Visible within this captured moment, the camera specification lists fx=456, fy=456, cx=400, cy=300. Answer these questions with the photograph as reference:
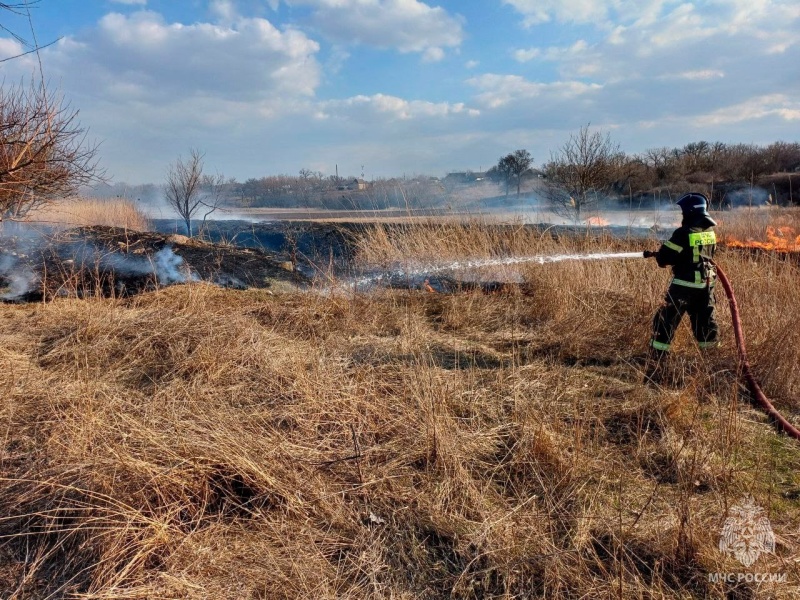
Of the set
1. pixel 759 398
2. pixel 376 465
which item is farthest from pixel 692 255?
pixel 376 465

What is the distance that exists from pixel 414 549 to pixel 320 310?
3.84 meters

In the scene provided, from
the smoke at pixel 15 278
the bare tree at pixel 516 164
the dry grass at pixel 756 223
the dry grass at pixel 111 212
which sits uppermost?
the bare tree at pixel 516 164

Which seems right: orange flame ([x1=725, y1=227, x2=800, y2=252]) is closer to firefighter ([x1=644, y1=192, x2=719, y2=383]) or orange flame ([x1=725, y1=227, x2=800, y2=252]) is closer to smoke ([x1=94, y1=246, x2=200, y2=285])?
firefighter ([x1=644, y1=192, x2=719, y2=383])

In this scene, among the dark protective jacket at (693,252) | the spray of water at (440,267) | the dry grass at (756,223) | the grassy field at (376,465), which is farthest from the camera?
the dry grass at (756,223)

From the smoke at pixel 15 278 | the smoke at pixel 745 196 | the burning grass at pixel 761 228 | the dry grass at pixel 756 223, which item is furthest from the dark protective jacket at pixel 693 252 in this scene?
the smoke at pixel 745 196

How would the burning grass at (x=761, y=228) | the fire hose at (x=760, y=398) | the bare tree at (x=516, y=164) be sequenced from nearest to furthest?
the fire hose at (x=760, y=398) → the burning grass at (x=761, y=228) → the bare tree at (x=516, y=164)

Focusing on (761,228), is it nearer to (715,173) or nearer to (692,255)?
(692,255)

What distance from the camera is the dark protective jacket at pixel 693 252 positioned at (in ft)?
12.4

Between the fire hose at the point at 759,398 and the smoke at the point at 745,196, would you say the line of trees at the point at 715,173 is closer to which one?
the smoke at the point at 745,196

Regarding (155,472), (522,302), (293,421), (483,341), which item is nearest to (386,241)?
(522,302)

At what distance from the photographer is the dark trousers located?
3.86m

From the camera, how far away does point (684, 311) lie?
3.92 meters

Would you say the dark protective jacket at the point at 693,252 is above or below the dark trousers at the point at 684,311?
above

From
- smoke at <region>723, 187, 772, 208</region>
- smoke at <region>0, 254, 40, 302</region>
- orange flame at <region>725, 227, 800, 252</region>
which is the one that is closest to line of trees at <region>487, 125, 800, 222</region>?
smoke at <region>723, 187, 772, 208</region>
